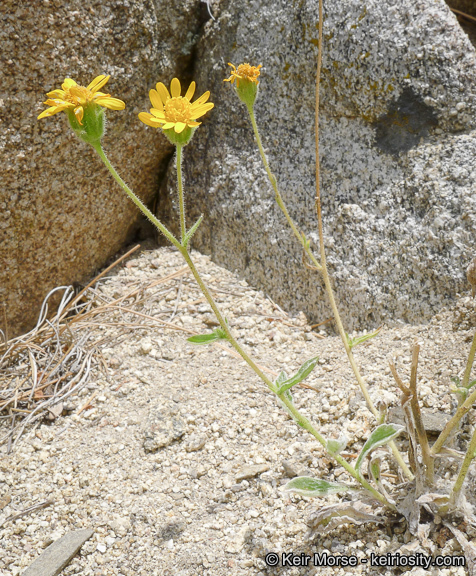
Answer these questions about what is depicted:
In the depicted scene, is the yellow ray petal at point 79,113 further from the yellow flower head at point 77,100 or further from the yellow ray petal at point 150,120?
the yellow ray petal at point 150,120

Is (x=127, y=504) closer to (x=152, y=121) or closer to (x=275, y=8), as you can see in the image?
(x=152, y=121)

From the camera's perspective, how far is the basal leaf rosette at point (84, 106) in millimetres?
1205

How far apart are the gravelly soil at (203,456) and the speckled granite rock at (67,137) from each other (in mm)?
573

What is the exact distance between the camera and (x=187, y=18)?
251 centimetres

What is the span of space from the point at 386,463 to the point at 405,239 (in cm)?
82

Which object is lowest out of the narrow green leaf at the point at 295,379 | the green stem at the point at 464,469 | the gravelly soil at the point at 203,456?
the gravelly soil at the point at 203,456

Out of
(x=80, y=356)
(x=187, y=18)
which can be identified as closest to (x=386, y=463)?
(x=80, y=356)

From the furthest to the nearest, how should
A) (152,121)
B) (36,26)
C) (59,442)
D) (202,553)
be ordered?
1. (36,26)
2. (59,442)
3. (202,553)
4. (152,121)

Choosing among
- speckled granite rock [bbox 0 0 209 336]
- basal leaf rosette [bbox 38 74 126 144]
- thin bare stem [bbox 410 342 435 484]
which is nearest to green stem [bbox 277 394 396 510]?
thin bare stem [bbox 410 342 435 484]

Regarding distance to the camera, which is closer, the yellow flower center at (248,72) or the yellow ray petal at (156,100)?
the yellow ray petal at (156,100)

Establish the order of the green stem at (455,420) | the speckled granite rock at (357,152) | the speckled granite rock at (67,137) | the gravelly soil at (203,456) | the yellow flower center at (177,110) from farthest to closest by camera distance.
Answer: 1. the speckled granite rock at (67,137)
2. the speckled granite rock at (357,152)
3. the gravelly soil at (203,456)
4. the yellow flower center at (177,110)
5. the green stem at (455,420)

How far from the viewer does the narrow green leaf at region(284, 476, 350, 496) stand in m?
1.28

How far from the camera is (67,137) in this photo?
2.22 m

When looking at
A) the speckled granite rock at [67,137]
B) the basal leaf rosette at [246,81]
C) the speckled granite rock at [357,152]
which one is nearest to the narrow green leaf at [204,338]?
the basal leaf rosette at [246,81]
